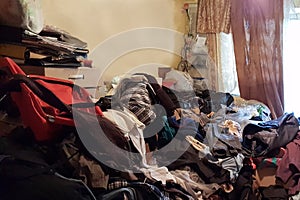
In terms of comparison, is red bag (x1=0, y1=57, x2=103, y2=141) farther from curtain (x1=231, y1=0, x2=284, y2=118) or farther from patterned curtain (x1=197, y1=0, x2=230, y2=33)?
patterned curtain (x1=197, y1=0, x2=230, y2=33)

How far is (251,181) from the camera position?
184cm

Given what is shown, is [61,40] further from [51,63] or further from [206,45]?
[206,45]

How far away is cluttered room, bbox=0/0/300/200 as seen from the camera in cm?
128

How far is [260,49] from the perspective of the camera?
10.1 ft

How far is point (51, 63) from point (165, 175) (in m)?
1.01

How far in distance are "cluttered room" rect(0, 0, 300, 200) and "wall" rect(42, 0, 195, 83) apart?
1 centimetres

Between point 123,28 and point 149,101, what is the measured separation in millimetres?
1650

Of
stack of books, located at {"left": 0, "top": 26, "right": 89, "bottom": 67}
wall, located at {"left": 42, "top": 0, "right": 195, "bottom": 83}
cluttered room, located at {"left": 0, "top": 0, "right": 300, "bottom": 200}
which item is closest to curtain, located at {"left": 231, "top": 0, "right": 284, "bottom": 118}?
cluttered room, located at {"left": 0, "top": 0, "right": 300, "bottom": 200}

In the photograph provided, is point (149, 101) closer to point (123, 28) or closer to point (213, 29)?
point (123, 28)

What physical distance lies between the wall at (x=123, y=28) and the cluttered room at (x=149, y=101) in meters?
0.01

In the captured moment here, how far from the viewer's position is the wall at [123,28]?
2.98 m

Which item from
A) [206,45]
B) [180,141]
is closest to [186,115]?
[180,141]

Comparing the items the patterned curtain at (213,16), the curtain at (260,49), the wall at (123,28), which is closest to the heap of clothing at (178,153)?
the curtain at (260,49)

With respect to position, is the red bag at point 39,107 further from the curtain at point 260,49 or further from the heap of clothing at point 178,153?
the curtain at point 260,49
